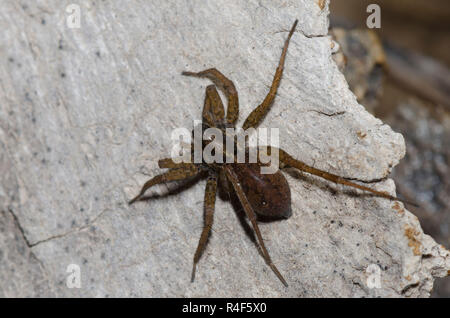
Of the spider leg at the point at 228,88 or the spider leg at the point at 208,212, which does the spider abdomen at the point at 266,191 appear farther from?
the spider leg at the point at 228,88

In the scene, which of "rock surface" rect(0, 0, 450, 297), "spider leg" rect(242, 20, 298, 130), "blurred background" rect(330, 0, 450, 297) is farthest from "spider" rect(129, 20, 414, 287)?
"blurred background" rect(330, 0, 450, 297)

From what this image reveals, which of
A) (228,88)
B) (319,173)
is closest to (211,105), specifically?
(228,88)

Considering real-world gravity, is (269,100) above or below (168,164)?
above

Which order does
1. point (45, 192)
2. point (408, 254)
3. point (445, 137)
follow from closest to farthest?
point (408, 254), point (45, 192), point (445, 137)

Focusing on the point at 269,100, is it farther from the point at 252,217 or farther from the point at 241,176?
the point at 252,217

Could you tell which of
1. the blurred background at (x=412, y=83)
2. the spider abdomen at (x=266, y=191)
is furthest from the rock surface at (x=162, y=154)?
the blurred background at (x=412, y=83)

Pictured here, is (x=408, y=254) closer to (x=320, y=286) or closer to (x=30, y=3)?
(x=320, y=286)
